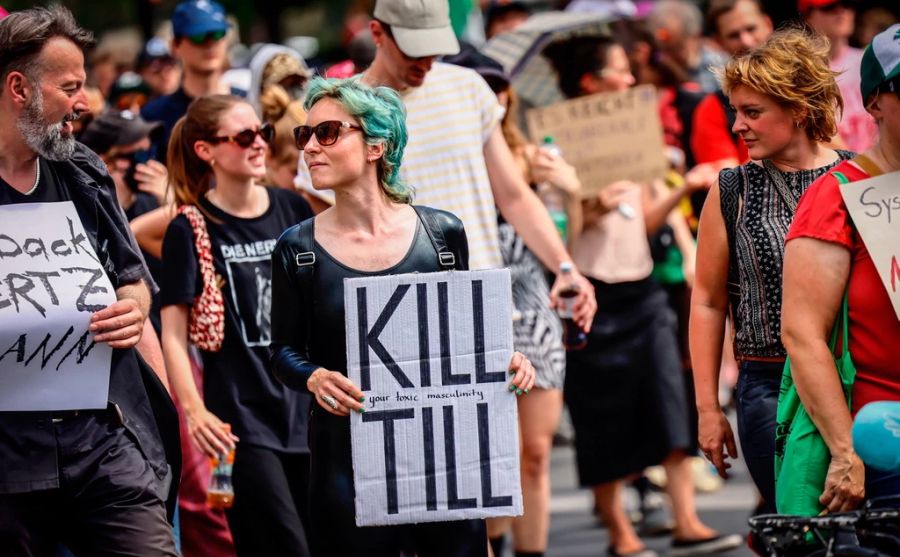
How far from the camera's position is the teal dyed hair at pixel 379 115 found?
5.47 m

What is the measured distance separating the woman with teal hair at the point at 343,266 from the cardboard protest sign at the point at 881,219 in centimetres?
110

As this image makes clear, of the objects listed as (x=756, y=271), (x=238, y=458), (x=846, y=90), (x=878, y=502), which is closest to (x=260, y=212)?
(x=238, y=458)

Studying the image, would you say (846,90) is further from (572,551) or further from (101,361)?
(101,361)

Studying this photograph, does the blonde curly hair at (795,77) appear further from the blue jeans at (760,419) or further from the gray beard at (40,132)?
the gray beard at (40,132)

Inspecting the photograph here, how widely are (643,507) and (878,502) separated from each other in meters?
5.70

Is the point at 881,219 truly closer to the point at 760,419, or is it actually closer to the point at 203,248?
the point at 760,419

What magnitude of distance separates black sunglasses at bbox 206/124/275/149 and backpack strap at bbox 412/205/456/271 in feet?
4.99

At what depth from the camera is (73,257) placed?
16.8 ft

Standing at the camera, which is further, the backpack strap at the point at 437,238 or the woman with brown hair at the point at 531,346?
the woman with brown hair at the point at 531,346

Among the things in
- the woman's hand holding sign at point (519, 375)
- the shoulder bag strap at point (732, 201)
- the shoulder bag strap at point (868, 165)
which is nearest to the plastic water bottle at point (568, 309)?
the shoulder bag strap at point (732, 201)

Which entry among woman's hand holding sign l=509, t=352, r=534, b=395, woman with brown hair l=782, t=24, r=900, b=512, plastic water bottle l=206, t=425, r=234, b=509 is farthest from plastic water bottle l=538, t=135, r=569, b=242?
woman with brown hair l=782, t=24, r=900, b=512

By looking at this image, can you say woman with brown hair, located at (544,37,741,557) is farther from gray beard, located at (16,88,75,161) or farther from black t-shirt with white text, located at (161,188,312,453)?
gray beard, located at (16,88,75,161)

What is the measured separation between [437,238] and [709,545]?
3938 mm

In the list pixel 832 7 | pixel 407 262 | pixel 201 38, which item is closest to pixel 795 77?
→ pixel 407 262
